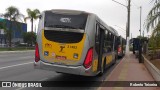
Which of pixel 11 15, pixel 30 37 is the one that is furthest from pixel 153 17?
pixel 30 37

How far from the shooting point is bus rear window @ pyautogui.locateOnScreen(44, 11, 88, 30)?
13.8 m

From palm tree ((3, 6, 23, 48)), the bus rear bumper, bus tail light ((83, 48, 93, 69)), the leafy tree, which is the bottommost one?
the bus rear bumper

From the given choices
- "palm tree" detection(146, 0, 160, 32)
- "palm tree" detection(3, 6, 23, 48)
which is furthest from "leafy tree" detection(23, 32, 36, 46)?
"palm tree" detection(146, 0, 160, 32)

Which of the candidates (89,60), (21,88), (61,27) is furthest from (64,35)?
(21,88)

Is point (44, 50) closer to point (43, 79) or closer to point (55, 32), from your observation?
point (55, 32)

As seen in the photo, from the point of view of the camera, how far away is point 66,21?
13.9 metres

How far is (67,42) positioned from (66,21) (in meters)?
0.89

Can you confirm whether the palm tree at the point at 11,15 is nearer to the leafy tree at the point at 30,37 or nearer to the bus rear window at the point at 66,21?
the leafy tree at the point at 30,37

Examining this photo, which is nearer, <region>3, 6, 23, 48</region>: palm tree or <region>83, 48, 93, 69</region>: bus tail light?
<region>83, 48, 93, 69</region>: bus tail light

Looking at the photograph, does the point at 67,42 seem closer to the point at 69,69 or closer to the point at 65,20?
the point at 65,20

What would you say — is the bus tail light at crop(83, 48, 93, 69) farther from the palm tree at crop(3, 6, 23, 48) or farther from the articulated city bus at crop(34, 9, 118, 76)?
the palm tree at crop(3, 6, 23, 48)

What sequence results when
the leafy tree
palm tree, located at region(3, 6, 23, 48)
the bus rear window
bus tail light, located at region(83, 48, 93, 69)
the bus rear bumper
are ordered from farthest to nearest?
1. the leafy tree
2. palm tree, located at region(3, 6, 23, 48)
3. the bus rear window
4. bus tail light, located at region(83, 48, 93, 69)
5. the bus rear bumper

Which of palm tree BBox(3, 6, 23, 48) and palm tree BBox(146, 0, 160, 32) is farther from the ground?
palm tree BBox(3, 6, 23, 48)

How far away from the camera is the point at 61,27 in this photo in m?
13.8
